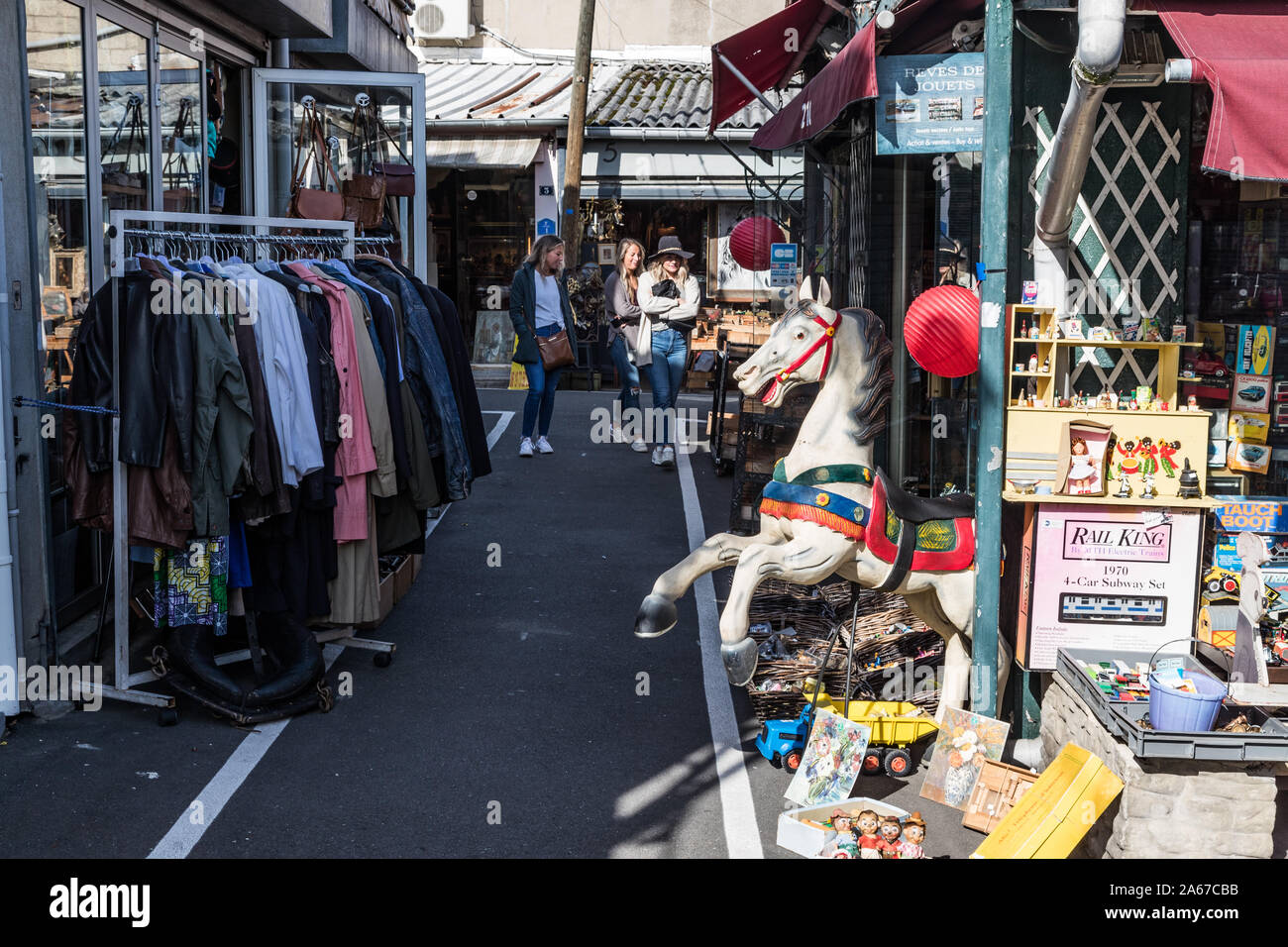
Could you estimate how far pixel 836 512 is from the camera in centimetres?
526

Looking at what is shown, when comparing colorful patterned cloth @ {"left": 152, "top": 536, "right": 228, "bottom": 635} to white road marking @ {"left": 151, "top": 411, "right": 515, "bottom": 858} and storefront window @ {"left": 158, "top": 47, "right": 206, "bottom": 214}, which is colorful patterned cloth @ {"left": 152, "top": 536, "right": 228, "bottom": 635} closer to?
white road marking @ {"left": 151, "top": 411, "right": 515, "bottom": 858}

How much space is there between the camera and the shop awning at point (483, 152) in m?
18.4

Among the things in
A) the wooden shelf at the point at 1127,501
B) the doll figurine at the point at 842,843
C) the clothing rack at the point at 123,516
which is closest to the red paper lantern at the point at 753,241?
the clothing rack at the point at 123,516

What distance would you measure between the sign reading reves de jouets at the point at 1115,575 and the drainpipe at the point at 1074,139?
3.47 feet

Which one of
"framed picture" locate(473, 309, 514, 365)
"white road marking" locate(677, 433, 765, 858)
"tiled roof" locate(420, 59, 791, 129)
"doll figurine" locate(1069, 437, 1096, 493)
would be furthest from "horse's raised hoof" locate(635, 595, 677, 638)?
"framed picture" locate(473, 309, 514, 365)

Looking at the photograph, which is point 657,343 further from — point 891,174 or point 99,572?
point 99,572

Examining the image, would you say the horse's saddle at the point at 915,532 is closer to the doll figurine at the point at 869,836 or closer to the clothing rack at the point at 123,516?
the doll figurine at the point at 869,836

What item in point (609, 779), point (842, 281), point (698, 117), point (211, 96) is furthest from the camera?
point (698, 117)

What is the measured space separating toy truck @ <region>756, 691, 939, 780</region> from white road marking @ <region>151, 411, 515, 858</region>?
224 centimetres

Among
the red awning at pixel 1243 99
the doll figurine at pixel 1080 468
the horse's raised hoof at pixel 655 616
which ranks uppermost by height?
the red awning at pixel 1243 99

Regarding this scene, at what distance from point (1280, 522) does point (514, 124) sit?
14.9 m

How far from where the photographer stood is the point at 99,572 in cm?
720

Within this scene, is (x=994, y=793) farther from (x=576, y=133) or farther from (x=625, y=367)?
(x=576, y=133)

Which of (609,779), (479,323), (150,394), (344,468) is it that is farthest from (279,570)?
(479,323)
